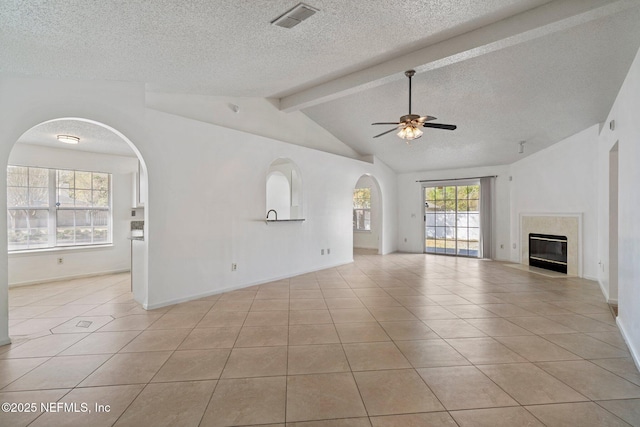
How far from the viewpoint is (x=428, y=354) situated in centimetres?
271

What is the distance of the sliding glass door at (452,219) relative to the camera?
8.37 meters

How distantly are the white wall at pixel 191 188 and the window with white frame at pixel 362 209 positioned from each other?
4066 millimetres

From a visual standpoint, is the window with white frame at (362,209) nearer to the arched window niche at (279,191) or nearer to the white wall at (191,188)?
the arched window niche at (279,191)

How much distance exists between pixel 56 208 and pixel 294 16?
19.6 feet

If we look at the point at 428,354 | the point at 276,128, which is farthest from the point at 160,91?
the point at 428,354

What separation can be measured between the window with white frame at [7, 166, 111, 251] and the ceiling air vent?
5.65 m

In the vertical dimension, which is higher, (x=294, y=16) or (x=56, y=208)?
(x=294, y=16)

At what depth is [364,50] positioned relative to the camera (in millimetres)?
3582

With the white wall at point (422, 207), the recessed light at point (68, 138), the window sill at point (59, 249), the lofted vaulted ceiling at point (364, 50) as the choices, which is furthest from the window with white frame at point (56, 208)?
the white wall at point (422, 207)

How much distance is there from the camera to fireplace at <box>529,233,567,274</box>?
617 cm

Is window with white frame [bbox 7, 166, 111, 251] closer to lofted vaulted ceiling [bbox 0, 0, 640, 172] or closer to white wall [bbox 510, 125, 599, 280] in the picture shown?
lofted vaulted ceiling [bbox 0, 0, 640, 172]

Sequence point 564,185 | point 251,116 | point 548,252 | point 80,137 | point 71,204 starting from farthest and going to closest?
1. point 548,252
2. point 564,185
3. point 71,204
4. point 251,116
5. point 80,137

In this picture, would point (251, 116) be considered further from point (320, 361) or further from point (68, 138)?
point (320, 361)

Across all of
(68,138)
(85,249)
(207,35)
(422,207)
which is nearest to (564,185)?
(422,207)
